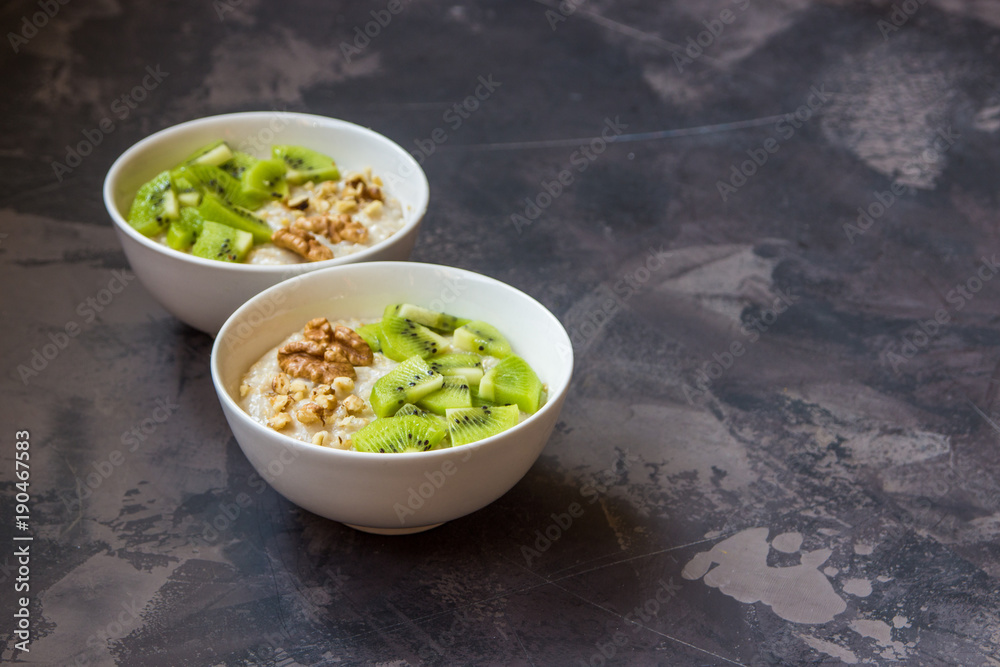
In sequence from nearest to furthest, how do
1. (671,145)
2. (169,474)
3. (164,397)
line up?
(169,474) < (164,397) < (671,145)

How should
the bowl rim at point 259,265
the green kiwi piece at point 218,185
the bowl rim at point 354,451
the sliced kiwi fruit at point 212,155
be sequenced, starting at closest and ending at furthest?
the bowl rim at point 354,451 → the bowl rim at point 259,265 → the green kiwi piece at point 218,185 → the sliced kiwi fruit at point 212,155

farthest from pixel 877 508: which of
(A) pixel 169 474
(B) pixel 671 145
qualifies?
(B) pixel 671 145

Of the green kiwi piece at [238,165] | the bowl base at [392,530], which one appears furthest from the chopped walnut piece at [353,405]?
the green kiwi piece at [238,165]

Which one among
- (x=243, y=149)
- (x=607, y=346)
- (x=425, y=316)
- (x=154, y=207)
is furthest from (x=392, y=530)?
(x=243, y=149)

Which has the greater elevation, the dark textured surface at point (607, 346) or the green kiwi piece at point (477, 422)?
the green kiwi piece at point (477, 422)

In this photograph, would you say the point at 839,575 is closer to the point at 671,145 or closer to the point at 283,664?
the point at 283,664

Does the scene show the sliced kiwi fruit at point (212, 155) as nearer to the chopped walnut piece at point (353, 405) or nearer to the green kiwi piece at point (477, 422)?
the chopped walnut piece at point (353, 405)

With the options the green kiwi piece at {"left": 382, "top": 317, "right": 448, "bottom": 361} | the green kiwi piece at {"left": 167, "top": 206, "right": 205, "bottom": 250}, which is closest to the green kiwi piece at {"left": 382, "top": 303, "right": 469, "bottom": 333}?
the green kiwi piece at {"left": 382, "top": 317, "right": 448, "bottom": 361}
